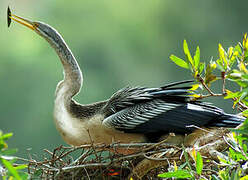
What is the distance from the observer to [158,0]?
14.5m

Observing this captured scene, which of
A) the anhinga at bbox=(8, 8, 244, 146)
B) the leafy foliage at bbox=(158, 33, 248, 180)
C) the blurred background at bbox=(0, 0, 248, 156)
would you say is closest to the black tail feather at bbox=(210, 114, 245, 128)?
the anhinga at bbox=(8, 8, 244, 146)

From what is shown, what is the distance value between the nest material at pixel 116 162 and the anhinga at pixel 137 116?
0.12m

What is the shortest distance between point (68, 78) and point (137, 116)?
22.3 inches

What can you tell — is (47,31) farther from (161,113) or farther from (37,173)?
(37,173)

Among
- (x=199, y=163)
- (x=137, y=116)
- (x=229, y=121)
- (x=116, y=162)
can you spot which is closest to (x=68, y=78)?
(x=137, y=116)

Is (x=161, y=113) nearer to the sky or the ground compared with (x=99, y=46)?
nearer to the sky

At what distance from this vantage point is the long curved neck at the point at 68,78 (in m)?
3.16

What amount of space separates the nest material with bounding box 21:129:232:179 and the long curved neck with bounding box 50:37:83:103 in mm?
514

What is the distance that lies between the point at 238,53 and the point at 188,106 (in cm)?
87

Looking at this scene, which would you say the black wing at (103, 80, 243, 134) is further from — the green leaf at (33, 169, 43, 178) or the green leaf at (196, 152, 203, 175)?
the green leaf at (196, 152, 203, 175)

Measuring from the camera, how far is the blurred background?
1010 centimetres

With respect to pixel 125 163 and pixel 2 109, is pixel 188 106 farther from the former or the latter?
pixel 2 109

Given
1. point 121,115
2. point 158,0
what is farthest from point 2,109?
point 121,115

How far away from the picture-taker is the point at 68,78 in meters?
3.22
